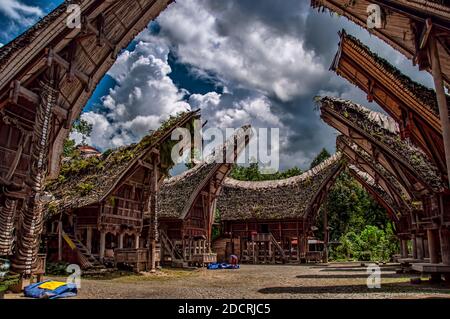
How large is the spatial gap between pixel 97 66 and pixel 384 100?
9861mm

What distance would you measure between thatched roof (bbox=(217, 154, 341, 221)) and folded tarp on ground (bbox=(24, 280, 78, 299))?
2542 centimetres

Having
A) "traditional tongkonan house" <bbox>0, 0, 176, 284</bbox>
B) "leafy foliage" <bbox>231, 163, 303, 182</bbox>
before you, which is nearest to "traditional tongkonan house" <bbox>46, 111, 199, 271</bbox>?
"traditional tongkonan house" <bbox>0, 0, 176, 284</bbox>

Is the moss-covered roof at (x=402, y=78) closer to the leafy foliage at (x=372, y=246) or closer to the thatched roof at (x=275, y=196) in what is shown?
the thatched roof at (x=275, y=196)

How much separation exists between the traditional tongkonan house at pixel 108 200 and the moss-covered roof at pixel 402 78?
35.1 ft

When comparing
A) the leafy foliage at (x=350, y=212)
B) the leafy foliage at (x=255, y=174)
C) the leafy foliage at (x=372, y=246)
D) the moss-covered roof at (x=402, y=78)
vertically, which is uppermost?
the leafy foliage at (x=255, y=174)

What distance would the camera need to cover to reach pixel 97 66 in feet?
45.9

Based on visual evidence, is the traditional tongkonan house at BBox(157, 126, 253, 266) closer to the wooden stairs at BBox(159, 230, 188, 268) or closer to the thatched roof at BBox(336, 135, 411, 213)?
the wooden stairs at BBox(159, 230, 188, 268)

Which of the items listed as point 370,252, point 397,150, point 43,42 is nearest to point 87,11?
point 43,42

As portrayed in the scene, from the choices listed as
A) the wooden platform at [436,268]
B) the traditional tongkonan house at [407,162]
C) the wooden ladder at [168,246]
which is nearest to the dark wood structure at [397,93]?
the traditional tongkonan house at [407,162]

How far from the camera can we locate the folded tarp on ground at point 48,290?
8617 millimetres

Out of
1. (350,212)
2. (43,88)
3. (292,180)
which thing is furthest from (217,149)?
(350,212)

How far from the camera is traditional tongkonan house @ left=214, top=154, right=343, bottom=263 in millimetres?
33188
